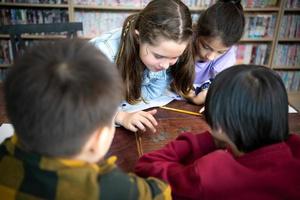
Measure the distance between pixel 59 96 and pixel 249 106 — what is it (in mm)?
400

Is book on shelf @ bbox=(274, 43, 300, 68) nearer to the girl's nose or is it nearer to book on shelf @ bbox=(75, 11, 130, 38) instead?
book on shelf @ bbox=(75, 11, 130, 38)

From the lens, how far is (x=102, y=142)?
1.93 ft

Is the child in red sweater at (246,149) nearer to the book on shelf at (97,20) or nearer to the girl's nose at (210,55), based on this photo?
the girl's nose at (210,55)

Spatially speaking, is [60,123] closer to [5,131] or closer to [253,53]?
[5,131]

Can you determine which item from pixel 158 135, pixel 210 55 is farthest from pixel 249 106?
pixel 210 55

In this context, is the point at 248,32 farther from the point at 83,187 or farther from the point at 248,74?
the point at 83,187

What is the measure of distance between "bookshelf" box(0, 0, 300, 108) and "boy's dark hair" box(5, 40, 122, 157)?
85.0 inches

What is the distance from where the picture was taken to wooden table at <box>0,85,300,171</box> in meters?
0.87

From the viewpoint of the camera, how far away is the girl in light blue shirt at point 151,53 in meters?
1.10

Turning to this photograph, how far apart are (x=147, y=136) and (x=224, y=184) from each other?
0.38 metres

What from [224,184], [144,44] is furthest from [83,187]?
[144,44]

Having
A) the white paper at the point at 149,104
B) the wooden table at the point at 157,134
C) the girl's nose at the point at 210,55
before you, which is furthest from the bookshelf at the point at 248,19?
the wooden table at the point at 157,134

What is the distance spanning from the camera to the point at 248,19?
2.78 meters

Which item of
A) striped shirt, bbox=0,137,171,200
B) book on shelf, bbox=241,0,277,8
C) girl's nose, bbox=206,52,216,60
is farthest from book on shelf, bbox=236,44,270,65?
striped shirt, bbox=0,137,171,200
